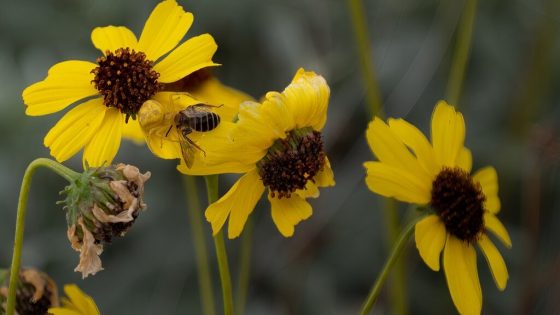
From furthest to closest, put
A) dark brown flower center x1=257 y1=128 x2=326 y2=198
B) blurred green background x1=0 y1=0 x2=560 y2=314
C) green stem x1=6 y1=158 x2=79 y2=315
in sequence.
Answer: blurred green background x1=0 y1=0 x2=560 y2=314 < dark brown flower center x1=257 y1=128 x2=326 y2=198 < green stem x1=6 y1=158 x2=79 y2=315

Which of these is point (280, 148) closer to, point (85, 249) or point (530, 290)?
point (85, 249)

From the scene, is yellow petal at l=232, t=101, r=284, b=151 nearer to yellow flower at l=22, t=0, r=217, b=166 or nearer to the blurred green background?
yellow flower at l=22, t=0, r=217, b=166

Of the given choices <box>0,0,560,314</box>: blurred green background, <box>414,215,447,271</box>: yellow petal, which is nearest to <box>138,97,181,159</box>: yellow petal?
<box>414,215,447,271</box>: yellow petal

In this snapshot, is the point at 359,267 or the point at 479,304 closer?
the point at 479,304

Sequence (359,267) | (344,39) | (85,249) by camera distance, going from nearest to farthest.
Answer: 1. (85,249)
2. (359,267)
3. (344,39)

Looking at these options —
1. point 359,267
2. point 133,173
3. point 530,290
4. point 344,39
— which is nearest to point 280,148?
point 133,173

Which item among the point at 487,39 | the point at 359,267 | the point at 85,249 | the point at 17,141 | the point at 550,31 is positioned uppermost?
the point at 85,249
